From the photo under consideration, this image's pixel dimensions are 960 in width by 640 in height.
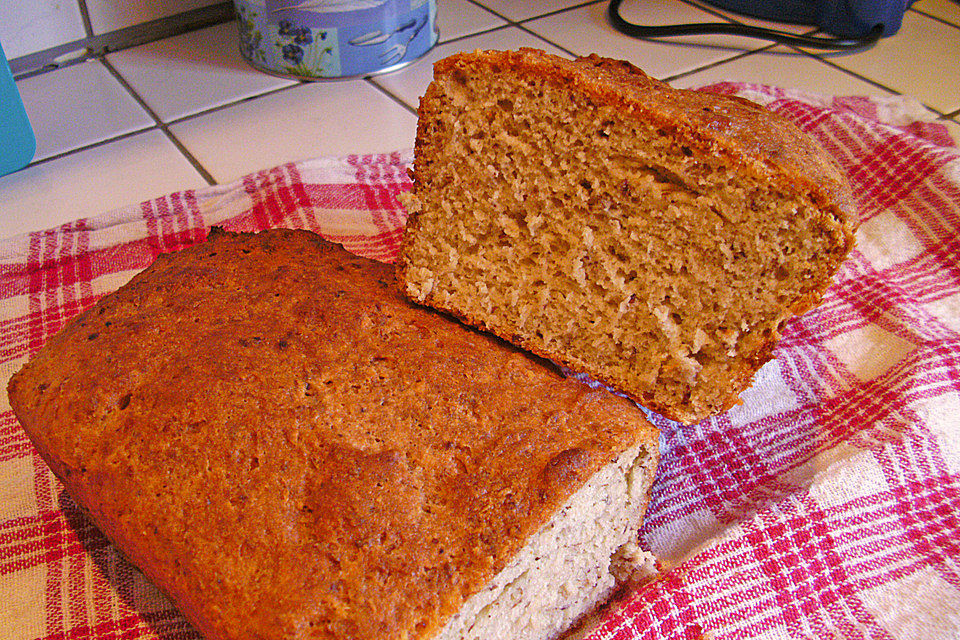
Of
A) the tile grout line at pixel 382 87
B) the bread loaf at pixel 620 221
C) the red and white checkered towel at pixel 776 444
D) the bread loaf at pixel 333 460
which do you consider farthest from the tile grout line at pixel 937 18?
the bread loaf at pixel 333 460

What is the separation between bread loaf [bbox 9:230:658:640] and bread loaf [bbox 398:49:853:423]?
0.11 metres

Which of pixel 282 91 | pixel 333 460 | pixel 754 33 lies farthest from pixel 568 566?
pixel 754 33

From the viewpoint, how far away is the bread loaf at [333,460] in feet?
3.57

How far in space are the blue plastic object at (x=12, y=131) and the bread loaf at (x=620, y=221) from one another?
1454mm

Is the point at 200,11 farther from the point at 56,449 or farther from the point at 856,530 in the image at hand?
the point at 856,530

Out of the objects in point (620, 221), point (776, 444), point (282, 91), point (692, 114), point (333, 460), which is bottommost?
point (776, 444)

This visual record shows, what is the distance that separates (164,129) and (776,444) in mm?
2078

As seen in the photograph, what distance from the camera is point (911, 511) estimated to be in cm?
143

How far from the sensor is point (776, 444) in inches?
64.1

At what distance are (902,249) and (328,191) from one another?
5.15 ft

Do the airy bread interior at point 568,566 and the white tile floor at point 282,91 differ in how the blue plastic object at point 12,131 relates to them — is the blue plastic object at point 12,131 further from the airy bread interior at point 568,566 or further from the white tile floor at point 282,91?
the airy bread interior at point 568,566

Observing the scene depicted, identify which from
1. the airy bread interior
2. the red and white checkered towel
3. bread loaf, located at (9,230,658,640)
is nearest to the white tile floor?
the red and white checkered towel

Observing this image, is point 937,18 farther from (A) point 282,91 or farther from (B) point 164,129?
(B) point 164,129

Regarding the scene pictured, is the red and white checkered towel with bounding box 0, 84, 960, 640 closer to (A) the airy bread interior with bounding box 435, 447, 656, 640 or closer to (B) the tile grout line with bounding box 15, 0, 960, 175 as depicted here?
(A) the airy bread interior with bounding box 435, 447, 656, 640
